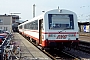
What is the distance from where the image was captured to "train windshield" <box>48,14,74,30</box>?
1534cm

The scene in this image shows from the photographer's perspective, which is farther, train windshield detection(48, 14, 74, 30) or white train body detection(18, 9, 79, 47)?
train windshield detection(48, 14, 74, 30)

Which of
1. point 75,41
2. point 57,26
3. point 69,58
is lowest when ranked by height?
point 69,58

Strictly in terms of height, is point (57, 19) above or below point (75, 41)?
above

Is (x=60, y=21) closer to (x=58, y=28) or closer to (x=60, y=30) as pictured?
(x=58, y=28)

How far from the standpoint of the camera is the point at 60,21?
15.4m

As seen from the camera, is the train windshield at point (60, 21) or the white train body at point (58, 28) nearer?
the white train body at point (58, 28)

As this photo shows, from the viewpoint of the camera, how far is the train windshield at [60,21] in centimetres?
1534

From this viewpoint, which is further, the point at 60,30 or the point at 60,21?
the point at 60,21

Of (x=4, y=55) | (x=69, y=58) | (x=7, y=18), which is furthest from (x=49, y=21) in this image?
(x=7, y=18)

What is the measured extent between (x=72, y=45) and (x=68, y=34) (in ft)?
2.70

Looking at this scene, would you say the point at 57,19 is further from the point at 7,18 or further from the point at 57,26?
the point at 7,18

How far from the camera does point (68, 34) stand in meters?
15.3

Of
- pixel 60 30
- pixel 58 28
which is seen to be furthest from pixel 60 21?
pixel 60 30

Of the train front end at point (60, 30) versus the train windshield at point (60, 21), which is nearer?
the train front end at point (60, 30)
